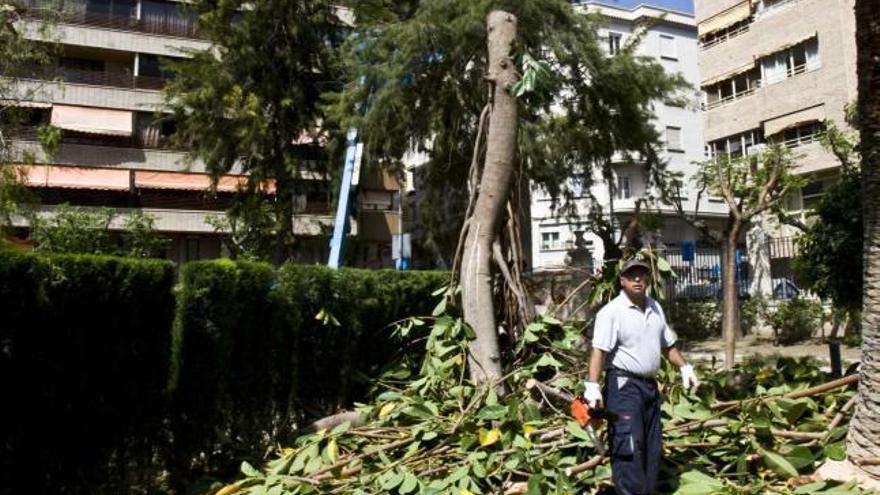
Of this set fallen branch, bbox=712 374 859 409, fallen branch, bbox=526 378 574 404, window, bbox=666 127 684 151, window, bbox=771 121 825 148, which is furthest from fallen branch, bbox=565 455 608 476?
window, bbox=666 127 684 151

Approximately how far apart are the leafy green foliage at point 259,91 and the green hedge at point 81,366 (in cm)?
1745

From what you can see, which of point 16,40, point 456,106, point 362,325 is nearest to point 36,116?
point 16,40

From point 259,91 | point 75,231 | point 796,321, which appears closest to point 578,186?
point 796,321

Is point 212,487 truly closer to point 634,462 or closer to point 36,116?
point 634,462

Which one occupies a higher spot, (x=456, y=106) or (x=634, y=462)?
(x=456, y=106)

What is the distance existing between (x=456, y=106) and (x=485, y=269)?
10.4 m

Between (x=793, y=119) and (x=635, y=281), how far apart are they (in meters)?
26.0

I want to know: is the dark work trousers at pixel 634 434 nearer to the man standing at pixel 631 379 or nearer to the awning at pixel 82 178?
the man standing at pixel 631 379

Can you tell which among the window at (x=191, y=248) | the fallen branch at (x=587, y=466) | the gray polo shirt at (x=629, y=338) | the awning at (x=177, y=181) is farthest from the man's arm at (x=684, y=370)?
the window at (x=191, y=248)

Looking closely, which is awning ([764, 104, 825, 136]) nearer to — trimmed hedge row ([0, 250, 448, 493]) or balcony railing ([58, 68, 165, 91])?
trimmed hedge row ([0, 250, 448, 493])

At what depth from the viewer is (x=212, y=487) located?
5.54 meters

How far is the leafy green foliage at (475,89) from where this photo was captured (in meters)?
15.2

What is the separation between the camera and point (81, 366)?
5.14m

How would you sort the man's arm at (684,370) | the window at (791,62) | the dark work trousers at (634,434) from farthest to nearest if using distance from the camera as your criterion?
the window at (791,62), the man's arm at (684,370), the dark work trousers at (634,434)
